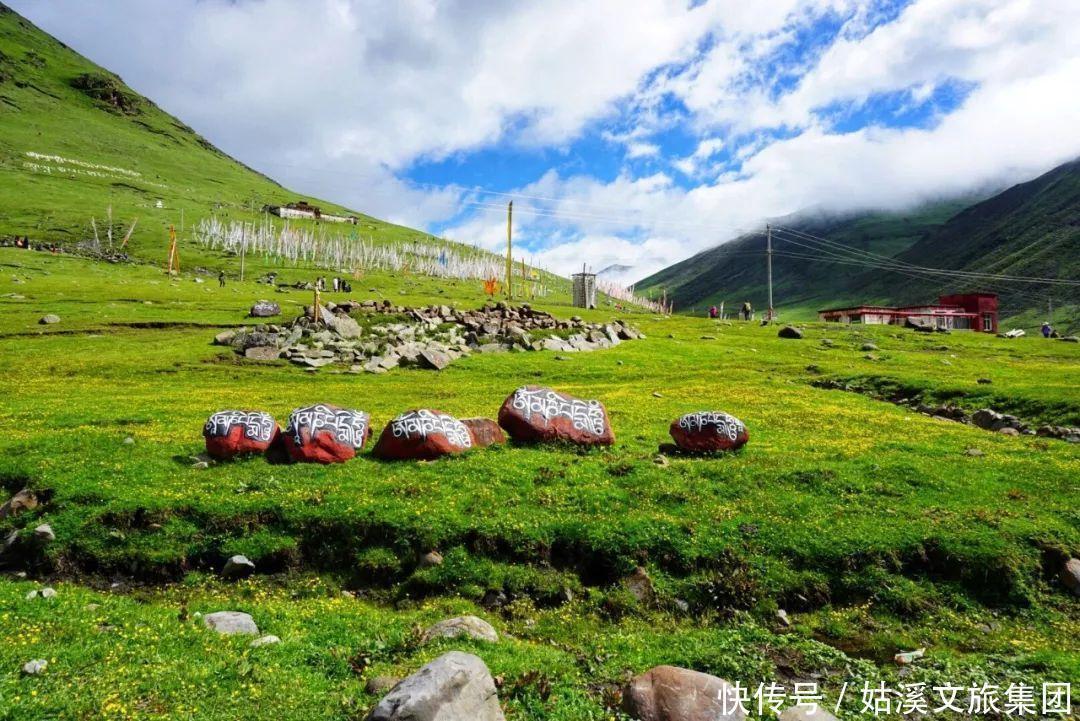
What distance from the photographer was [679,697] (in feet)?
33.0

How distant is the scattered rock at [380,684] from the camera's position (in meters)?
10.2

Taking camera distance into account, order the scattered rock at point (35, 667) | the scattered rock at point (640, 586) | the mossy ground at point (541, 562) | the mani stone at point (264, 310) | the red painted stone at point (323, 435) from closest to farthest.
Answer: the scattered rock at point (35, 667) → the mossy ground at point (541, 562) → the scattered rock at point (640, 586) → the red painted stone at point (323, 435) → the mani stone at point (264, 310)

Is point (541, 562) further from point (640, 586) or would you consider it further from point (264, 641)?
point (264, 641)

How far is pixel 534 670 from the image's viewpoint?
36.7 ft

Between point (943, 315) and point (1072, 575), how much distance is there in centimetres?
11629

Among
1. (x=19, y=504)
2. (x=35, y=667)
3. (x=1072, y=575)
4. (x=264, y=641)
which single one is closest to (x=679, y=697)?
(x=264, y=641)

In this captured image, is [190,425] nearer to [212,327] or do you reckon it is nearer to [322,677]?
[322,677]

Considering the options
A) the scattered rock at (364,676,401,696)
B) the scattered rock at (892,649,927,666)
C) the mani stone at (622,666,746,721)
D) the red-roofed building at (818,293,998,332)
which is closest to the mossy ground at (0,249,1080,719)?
the scattered rock at (364,676,401,696)

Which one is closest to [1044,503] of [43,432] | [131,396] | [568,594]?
[568,594]

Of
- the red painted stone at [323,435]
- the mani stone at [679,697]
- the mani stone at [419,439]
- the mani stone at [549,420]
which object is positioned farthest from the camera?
the mani stone at [549,420]

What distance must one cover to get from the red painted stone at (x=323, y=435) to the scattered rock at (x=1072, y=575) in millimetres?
21021

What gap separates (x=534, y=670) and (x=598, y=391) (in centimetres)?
3045

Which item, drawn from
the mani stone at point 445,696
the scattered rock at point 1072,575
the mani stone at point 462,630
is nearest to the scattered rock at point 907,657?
the scattered rock at point 1072,575

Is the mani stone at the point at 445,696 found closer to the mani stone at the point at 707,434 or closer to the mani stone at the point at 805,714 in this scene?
the mani stone at the point at 805,714
